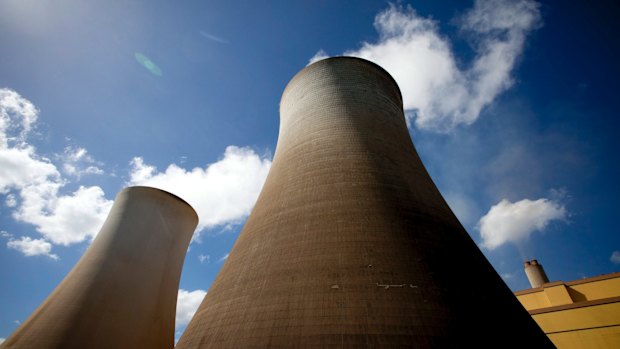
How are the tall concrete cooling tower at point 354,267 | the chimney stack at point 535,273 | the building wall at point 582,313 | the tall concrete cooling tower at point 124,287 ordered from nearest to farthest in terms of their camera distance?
the tall concrete cooling tower at point 354,267 → the tall concrete cooling tower at point 124,287 → the building wall at point 582,313 → the chimney stack at point 535,273

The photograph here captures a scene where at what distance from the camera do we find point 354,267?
324 cm

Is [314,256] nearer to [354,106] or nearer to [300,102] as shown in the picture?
[354,106]

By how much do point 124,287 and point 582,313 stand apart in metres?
11.9

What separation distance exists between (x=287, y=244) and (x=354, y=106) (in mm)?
3267

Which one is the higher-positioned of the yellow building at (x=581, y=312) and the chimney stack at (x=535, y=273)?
the chimney stack at (x=535, y=273)

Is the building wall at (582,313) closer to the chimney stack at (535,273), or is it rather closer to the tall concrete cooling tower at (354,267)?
the chimney stack at (535,273)

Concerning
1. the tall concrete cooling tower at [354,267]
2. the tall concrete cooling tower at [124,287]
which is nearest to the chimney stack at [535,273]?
the tall concrete cooling tower at [354,267]

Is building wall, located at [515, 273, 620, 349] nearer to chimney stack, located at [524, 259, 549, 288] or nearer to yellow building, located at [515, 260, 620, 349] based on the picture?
yellow building, located at [515, 260, 620, 349]

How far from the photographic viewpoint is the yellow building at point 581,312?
24.7ft

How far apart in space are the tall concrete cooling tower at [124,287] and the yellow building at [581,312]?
10517 mm

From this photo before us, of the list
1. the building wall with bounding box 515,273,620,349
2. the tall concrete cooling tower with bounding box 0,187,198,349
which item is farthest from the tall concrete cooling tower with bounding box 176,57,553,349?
the building wall with bounding box 515,273,620,349

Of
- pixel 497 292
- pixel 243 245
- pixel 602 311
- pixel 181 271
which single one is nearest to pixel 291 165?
pixel 243 245

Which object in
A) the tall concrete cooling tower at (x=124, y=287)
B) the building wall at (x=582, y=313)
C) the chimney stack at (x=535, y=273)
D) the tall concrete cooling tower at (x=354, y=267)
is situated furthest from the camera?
the chimney stack at (x=535, y=273)

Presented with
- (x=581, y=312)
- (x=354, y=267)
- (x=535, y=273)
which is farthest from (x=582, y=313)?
(x=354, y=267)
